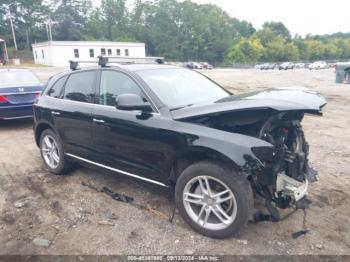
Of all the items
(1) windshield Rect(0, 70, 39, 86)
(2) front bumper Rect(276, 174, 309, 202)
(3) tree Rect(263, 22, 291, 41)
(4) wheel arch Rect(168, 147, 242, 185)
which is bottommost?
(2) front bumper Rect(276, 174, 309, 202)

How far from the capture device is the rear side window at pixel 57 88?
4.88 meters

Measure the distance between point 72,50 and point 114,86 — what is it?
5440cm

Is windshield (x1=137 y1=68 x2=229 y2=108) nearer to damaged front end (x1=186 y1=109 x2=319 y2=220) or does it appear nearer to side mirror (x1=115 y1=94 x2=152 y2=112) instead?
side mirror (x1=115 y1=94 x2=152 y2=112)

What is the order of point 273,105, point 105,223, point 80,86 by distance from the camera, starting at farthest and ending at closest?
point 80,86
point 105,223
point 273,105

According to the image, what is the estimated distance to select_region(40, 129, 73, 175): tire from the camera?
4.88 metres

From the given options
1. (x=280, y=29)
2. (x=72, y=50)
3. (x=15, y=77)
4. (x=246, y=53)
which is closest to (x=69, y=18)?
(x=72, y=50)

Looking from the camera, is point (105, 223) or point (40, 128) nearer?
point (105, 223)

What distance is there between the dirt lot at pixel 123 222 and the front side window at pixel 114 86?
1159 mm

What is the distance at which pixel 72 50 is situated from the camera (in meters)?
54.0

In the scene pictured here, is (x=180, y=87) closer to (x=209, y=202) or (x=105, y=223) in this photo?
(x=209, y=202)

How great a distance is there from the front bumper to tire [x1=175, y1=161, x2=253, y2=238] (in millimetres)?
341

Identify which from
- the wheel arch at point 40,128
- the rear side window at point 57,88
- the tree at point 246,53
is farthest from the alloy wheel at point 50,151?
the tree at point 246,53

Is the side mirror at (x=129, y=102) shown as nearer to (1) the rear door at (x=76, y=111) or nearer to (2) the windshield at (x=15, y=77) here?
(1) the rear door at (x=76, y=111)

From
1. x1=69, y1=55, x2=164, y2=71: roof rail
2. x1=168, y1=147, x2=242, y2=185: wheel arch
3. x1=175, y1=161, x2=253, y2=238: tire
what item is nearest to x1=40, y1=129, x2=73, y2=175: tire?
x1=69, y1=55, x2=164, y2=71: roof rail
